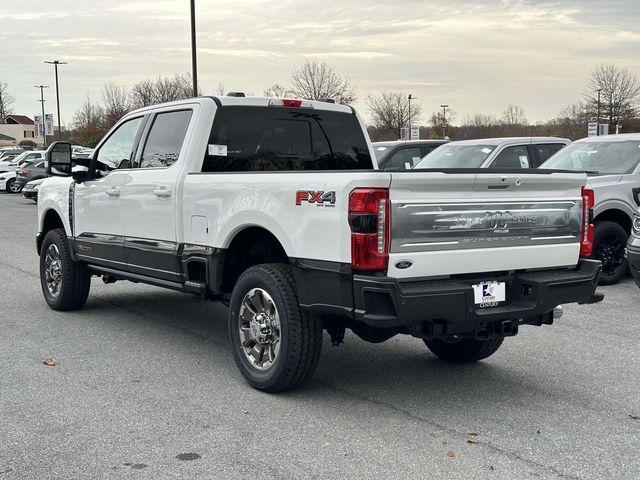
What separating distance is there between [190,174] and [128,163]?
1252 millimetres

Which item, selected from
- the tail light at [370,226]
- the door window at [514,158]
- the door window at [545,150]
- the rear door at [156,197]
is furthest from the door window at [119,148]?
the door window at [545,150]

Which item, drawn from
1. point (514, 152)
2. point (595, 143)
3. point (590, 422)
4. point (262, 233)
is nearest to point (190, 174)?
point (262, 233)

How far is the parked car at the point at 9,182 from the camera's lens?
35.3 m

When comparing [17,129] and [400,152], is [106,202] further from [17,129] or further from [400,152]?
[17,129]

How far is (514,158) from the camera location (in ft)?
41.8

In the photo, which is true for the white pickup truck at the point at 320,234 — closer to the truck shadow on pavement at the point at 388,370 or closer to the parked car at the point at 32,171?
the truck shadow on pavement at the point at 388,370

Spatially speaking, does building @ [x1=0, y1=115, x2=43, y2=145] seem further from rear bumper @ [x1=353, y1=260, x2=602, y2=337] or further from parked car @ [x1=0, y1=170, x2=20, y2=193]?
rear bumper @ [x1=353, y1=260, x2=602, y2=337]

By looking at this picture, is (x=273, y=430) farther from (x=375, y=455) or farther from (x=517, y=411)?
(x=517, y=411)

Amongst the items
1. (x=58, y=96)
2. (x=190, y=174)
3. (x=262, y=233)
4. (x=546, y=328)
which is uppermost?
(x=58, y=96)

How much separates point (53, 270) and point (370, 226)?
198 inches

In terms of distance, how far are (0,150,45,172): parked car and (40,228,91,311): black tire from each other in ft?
86.1

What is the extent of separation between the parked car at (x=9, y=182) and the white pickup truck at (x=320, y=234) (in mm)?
30371

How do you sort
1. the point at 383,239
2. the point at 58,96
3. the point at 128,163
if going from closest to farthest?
1. the point at 383,239
2. the point at 128,163
3. the point at 58,96

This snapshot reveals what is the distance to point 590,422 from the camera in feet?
15.8
